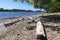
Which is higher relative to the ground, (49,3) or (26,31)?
(26,31)

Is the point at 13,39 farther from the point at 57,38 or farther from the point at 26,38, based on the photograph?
the point at 57,38

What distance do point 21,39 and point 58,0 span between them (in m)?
17.0

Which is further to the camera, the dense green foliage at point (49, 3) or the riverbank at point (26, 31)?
the dense green foliage at point (49, 3)

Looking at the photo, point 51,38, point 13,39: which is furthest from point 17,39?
point 51,38

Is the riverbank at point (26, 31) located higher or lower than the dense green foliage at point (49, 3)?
higher

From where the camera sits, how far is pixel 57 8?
124 feet

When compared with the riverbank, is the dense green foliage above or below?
below

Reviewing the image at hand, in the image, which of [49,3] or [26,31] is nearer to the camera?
[26,31]

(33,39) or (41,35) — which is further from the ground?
(41,35)

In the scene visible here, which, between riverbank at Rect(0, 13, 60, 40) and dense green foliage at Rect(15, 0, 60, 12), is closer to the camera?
riverbank at Rect(0, 13, 60, 40)

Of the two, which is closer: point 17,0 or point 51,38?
point 51,38

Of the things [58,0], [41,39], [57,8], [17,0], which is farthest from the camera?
[57,8]

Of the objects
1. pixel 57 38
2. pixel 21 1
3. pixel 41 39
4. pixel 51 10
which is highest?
pixel 41 39

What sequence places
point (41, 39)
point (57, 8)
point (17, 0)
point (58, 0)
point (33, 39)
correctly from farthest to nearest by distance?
point (57, 8) → point (17, 0) → point (58, 0) → point (33, 39) → point (41, 39)
